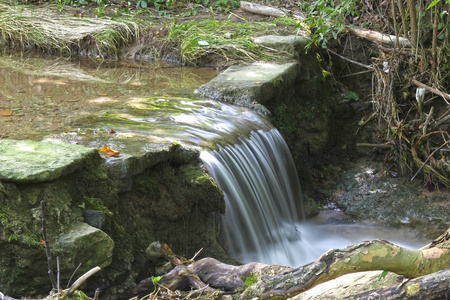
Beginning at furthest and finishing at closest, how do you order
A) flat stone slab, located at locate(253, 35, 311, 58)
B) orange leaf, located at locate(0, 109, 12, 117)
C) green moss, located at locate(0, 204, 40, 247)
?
1. flat stone slab, located at locate(253, 35, 311, 58)
2. orange leaf, located at locate(0, 109, 12, 117)
3. green moss, located at locate(0, 204, 40, 247)

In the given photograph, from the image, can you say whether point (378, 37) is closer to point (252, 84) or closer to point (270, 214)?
point (252, 84)

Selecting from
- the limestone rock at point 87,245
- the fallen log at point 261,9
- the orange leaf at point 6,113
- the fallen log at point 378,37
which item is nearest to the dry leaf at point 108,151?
the limestone rock at point 87,245

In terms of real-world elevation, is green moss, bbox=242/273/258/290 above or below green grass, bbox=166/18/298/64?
below

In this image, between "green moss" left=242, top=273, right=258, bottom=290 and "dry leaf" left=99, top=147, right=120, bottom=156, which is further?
"dry leaf" left=99, top=147, right=120, bottom=156

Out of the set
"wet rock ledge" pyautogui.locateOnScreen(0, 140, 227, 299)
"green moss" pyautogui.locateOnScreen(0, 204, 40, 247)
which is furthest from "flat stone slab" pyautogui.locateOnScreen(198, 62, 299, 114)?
"green moss" pyautogui.locateOnScreen(0, 204, 40, 247)

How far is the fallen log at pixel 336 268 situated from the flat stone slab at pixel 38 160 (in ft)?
2.69

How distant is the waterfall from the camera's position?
3.80m

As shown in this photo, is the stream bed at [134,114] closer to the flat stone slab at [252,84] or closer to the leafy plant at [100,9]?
the flat stone slab at [252,84]

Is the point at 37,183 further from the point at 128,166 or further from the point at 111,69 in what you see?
the point at 111,69

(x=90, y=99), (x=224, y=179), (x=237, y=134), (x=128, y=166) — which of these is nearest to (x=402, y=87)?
(x=237, y=134)

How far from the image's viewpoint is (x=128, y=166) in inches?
124

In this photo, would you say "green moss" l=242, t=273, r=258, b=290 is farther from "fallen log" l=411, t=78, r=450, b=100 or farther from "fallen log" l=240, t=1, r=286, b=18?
"fallen log" l=240, t=1, r=286, b=18

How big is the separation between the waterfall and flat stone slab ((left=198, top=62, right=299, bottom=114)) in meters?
0.42

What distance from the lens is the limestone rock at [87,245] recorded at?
8.13ft
